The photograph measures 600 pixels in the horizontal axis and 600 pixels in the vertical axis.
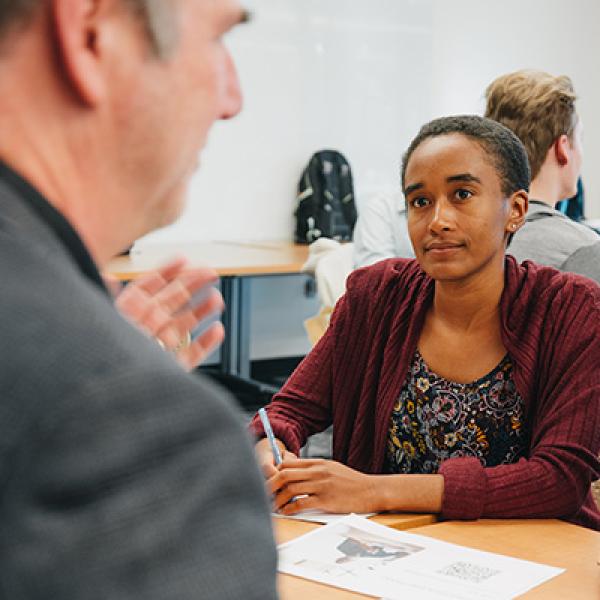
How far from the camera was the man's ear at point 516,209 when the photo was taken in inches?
73.3

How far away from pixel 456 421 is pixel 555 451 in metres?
0.20

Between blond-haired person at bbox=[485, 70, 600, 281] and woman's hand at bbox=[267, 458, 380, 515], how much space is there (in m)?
1.00

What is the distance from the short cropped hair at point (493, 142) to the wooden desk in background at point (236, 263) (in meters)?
2.39

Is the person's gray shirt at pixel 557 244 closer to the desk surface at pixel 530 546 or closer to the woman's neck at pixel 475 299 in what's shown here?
the woman's neck at pixel 475 299

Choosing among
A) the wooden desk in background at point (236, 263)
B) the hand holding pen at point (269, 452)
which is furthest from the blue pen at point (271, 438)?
the wooden desk in background at point (236, 263)

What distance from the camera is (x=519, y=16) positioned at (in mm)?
6730

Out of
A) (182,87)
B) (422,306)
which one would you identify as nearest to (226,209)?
(422,306)

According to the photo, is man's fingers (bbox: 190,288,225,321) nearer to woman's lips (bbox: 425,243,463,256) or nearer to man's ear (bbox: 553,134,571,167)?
woman's lips (bbox: 425,243,463,256)

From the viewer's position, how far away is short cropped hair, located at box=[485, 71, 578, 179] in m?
2.50

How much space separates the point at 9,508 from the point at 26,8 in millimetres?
219

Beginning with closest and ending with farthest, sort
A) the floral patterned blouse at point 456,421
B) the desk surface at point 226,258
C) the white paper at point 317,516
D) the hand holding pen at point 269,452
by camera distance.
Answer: the white paper at point 317,516 → the hand holding pen at point 269,452 → the floral patterned blouse at point 456,421 → the desk surface at point 226,258

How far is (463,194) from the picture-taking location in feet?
5.90

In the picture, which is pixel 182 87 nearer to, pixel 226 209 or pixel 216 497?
pixel 216 497

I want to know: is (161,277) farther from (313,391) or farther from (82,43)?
(313,391)
